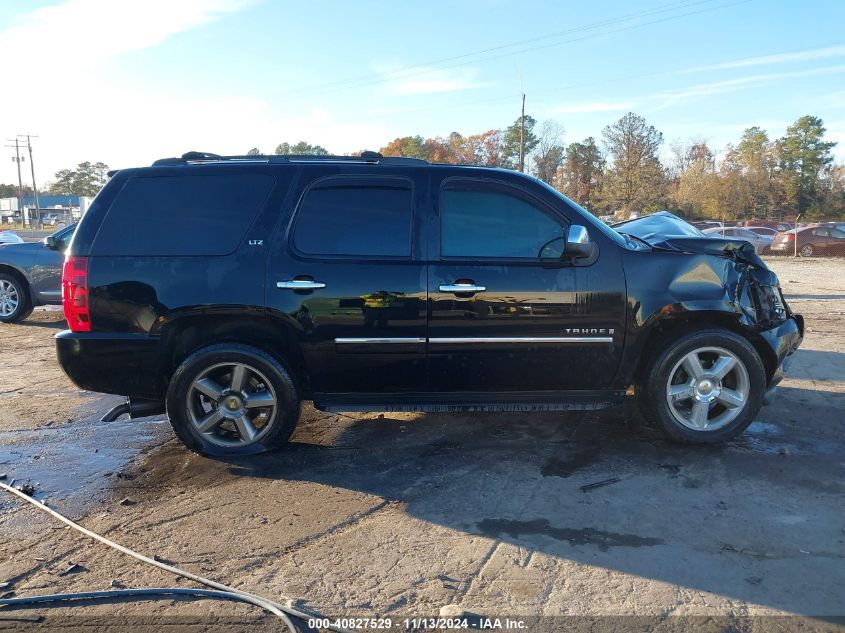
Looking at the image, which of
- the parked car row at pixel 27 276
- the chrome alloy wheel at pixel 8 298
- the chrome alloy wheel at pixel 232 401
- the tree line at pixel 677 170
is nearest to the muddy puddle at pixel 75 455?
the chrome alloy wheel at pixel 232 401

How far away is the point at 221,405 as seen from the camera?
14.6 ft

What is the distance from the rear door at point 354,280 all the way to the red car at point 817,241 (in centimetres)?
2728

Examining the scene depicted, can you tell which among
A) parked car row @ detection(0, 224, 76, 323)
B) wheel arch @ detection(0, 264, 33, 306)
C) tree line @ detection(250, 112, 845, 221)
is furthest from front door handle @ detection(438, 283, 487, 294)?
tree line @ detection(250, 112, 845, 221)

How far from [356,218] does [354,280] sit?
47cm

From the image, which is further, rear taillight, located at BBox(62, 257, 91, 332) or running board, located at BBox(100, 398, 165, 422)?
running board, located at BBox(100, 398, 165, 422)

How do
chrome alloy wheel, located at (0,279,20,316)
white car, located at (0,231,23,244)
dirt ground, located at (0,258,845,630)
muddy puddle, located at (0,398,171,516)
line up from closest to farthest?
1. dirt ground, located at (0,258,845,630)
2. muddy puddle, located at (0,398,171,516)
3. chrome alloy wheel, located at (0,279,20,316)
4. white car, located at (0,231,23,244)

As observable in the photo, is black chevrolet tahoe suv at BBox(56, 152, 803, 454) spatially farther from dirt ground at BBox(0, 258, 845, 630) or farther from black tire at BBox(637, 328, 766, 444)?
dirt ground at BBox(0, 258, 845, 630)

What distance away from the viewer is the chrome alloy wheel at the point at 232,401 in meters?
4.39

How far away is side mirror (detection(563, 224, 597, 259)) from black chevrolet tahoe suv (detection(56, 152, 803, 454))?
0.02 meters

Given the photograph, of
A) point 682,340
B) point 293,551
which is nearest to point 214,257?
point 293,551

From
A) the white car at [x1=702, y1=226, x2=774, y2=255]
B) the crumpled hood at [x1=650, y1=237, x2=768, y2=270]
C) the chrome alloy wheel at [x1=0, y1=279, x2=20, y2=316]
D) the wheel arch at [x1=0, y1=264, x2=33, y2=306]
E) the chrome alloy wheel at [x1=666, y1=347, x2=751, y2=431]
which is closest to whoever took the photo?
the chrome alloy wheel at [x1=666, y1=347, x2=751, y2=431]

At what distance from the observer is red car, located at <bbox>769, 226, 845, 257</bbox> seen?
26234 mm

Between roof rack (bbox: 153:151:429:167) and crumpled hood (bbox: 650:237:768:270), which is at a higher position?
roof rack (bbox: 153:151:429:167)

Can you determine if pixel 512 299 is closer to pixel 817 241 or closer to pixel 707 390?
pixel 707 390
